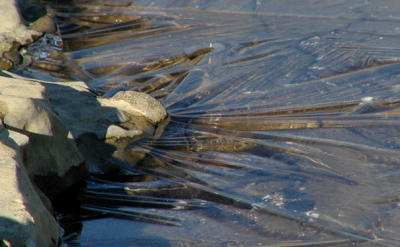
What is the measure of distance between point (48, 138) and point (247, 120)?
4.25ft

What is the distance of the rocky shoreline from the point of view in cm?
224

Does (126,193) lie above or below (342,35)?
below

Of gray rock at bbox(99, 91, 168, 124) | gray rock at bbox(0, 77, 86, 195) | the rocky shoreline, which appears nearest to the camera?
the rocky shoreline

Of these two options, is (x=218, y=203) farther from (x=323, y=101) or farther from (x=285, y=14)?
Answer: (x=285, y=14)

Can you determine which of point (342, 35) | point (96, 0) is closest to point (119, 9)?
point (96, 0)

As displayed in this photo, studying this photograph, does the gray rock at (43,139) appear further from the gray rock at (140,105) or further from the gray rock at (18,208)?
the gray rock at (140,105)

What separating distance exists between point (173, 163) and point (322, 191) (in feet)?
2.79

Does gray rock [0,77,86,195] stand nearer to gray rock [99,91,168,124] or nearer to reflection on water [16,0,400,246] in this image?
reflection on water [16,0,400,246]

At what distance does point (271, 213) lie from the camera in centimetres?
281

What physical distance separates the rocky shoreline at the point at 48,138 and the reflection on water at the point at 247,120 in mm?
158

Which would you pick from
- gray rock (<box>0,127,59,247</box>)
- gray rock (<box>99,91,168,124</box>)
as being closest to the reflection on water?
gray rock (<box>99,91,168,124</box>)

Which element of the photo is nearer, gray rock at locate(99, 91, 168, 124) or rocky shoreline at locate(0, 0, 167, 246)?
rocky shoreline at locate(0, 0, 167, 246)

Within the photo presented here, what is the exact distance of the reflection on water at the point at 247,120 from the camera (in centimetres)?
278

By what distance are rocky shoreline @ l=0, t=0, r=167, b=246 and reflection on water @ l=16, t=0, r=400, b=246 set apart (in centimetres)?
16
